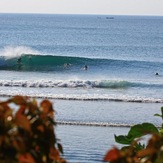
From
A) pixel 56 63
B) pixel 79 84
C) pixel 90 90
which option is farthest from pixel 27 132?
pixel 56 63

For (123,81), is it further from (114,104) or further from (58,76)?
(114,104)

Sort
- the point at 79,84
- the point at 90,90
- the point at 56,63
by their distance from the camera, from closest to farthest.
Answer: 1. the point at 90,90
2. the point at 79,84
3. the point at 56,63

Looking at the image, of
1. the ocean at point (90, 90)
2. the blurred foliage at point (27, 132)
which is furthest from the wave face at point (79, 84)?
the blurred foliage at point (27, 132)

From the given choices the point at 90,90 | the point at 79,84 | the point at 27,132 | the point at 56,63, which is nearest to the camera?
the point at 27,132

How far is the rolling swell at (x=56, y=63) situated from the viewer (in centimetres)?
4597

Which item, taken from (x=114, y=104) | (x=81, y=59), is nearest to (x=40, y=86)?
(x=114, y=104)

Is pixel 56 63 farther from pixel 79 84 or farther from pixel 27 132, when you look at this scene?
pixel 27 132

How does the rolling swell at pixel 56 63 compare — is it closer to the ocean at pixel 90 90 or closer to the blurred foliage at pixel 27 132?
the ocean at pixel 90 90

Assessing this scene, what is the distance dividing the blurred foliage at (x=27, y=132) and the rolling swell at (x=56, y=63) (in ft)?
142

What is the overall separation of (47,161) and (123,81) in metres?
35.5

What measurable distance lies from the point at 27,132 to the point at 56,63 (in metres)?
47.0

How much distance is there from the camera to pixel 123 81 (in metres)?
37.1

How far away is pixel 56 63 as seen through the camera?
159ft

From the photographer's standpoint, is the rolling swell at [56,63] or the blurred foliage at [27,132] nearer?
the blurred foliage at [27,132]
